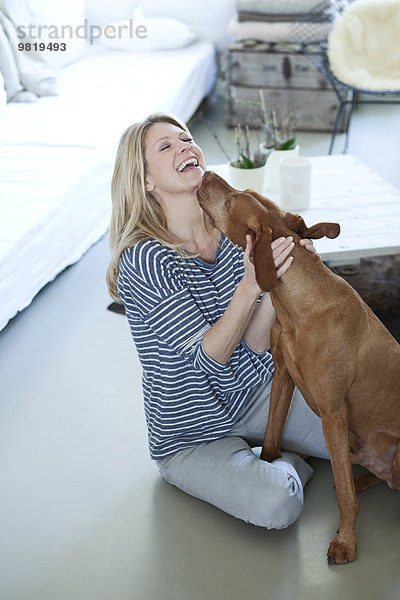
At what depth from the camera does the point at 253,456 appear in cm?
178

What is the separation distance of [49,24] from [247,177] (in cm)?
244

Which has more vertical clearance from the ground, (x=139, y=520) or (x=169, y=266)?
(x=169, y=266)

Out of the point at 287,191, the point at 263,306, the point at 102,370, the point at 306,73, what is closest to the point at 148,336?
the point at 263,306

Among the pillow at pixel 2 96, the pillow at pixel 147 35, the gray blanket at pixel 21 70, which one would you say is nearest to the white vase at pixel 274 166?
the pillow at pixel 2 96

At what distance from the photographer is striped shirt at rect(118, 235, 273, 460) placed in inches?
66.6

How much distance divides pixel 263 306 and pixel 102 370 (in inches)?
35.9

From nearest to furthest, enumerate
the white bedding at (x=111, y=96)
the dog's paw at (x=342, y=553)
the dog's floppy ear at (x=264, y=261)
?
the dog's floppy ear at (x=264, y=261) < the dog's paw at (x=342, y=553) < the white bedding at (x=111, y=96)

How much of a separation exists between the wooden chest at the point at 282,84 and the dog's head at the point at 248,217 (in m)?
3.25

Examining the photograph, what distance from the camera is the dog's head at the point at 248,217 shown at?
1469 mm

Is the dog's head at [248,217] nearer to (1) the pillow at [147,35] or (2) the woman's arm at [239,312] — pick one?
(2) the woman's arm at [239,312]

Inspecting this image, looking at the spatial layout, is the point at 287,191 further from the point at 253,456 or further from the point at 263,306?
the point at 253,456

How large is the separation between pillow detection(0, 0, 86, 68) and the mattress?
1.08m

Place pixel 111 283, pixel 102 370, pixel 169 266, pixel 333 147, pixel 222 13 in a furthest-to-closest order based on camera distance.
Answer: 1. pixel 222 13
2. pixel 333 147
3. pixel 102 370
4. pixel 111 283
5. pixel 169 266

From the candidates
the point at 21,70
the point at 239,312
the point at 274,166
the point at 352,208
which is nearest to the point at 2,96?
the point at 21,70
